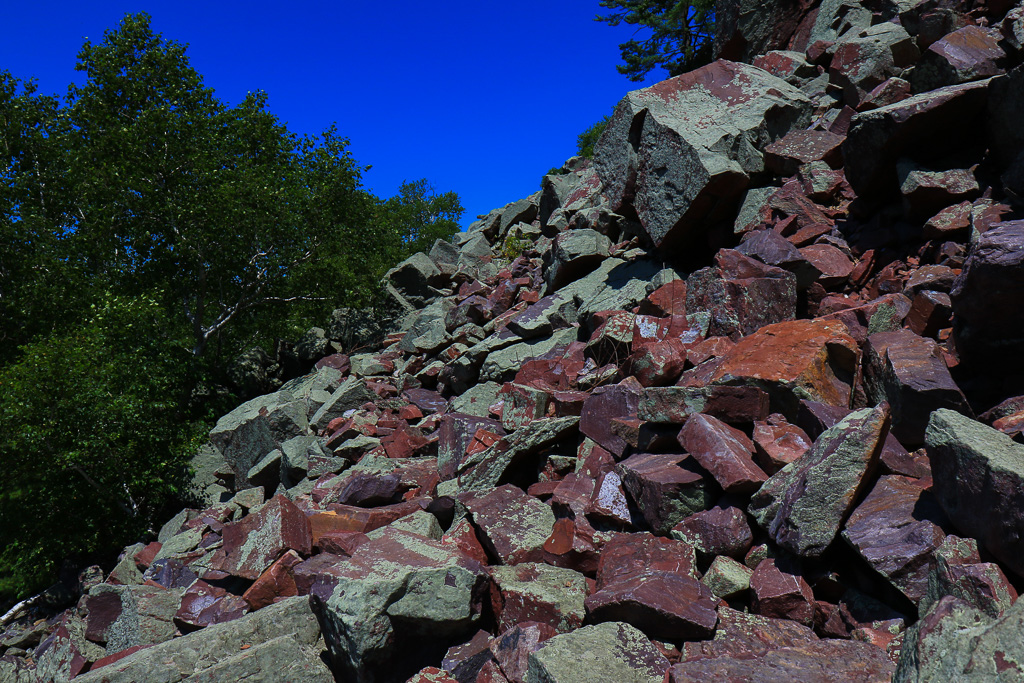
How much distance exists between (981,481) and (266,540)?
6.18 metres

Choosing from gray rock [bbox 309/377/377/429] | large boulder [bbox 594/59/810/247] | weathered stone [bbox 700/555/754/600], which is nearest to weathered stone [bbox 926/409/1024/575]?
weathered stone [bbox 700/555/754/600]

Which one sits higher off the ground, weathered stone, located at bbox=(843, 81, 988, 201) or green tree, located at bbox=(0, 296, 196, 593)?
green tree, located at bbox=(0, 296, 196, 593)

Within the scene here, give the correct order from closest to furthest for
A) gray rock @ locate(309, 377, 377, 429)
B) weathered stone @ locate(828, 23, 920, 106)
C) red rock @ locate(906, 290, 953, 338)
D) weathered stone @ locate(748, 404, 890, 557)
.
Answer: weathered stone @ locate(748, 404, 890, 557), red rock @ locate(906, 290, 953, 338), weathered stone @ locate(828, 23, 920, 106), gray rock @ locate(309, 377, 377, 429)

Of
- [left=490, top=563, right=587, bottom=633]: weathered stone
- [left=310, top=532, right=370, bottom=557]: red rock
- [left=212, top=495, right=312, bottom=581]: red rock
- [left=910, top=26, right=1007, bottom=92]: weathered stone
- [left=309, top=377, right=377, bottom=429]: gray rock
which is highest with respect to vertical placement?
[left=309, top=377, right=377, bottom=429]: gray rock

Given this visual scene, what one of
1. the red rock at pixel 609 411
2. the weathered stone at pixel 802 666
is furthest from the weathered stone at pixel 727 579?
the red rock at pixel 609 411

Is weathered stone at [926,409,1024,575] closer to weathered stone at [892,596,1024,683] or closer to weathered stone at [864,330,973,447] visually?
weathered stone at [892,596,1024,683]

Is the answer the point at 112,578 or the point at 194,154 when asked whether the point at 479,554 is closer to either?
the point at 112,578

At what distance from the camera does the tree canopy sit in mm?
12289

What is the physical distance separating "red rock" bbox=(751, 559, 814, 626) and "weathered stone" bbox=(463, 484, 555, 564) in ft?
5.95

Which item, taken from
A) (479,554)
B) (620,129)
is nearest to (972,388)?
(479,554)

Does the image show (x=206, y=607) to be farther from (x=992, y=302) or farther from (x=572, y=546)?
(x=992, y=302)

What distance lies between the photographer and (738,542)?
451 cm

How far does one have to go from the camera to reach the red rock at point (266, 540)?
6.43 meters

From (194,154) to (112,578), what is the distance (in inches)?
485
